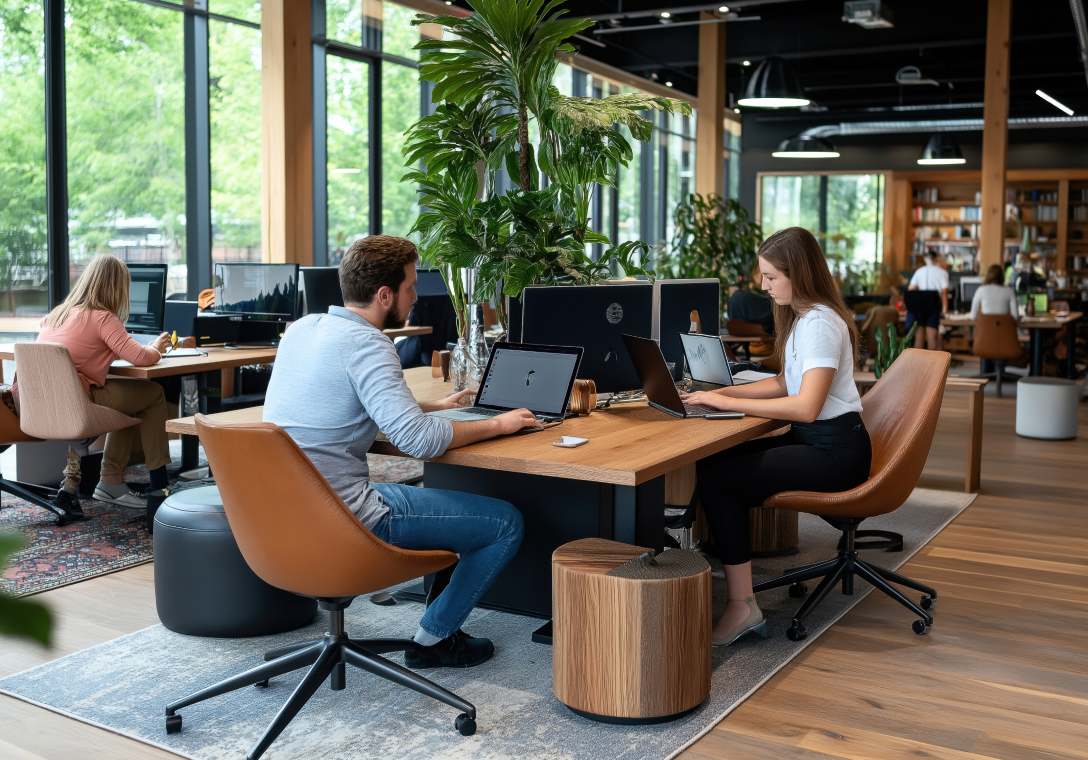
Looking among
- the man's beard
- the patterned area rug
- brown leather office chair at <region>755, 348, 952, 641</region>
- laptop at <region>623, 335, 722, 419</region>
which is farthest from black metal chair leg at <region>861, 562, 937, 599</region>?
the patterned area rug

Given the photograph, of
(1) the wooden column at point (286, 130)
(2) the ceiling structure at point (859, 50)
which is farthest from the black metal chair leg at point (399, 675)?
(2) the ceiling structure at point (859, 50)

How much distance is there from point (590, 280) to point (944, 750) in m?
2.46

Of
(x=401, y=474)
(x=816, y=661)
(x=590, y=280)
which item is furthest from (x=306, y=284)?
(x=816, y=661)

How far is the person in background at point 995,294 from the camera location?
10.2 metres

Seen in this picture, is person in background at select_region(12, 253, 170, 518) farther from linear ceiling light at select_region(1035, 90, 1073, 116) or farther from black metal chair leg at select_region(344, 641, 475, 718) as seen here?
linear ceiling light at select_region(1035, 90, 1073, 116)

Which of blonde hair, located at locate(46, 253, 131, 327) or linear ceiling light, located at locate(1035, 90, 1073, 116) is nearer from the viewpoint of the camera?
blonde hair, located at locate(46, 253, 131, 327)

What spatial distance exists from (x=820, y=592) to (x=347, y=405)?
1.88 m

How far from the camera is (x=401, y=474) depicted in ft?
19.8

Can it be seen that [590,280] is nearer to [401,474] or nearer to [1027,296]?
[401,474]

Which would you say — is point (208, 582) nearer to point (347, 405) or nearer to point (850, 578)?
point (347, 405)

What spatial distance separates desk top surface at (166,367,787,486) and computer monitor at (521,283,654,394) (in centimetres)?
17

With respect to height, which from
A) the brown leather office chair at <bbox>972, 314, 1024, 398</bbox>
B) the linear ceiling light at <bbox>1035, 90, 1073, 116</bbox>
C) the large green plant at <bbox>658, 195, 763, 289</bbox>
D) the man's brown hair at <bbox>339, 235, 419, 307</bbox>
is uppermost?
the linear ceiling light at <bbox>1035, 90, 1073, 116</bbox>

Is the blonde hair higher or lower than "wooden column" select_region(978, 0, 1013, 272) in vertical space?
lower

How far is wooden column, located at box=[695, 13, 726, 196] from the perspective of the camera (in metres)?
11.4
